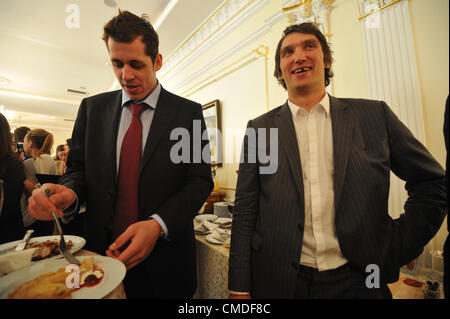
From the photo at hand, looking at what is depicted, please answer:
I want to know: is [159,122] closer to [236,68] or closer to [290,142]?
[290,142]

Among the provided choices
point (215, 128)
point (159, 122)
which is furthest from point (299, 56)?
point (215, 128)

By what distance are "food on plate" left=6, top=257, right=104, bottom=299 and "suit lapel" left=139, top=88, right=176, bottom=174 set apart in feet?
1.27

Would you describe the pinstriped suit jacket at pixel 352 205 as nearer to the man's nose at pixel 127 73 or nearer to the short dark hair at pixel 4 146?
the man's nose at pixel 127 73

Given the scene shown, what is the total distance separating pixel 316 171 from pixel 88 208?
1007 millimetres

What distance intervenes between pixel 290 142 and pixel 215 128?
2468 mm

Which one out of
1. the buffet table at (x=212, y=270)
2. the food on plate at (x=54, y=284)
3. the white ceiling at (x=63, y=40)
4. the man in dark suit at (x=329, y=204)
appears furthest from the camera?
the white ceiling at (x=63, y=40)

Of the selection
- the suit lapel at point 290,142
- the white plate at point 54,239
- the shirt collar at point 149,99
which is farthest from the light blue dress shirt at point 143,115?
the suit lapel at point 290,142

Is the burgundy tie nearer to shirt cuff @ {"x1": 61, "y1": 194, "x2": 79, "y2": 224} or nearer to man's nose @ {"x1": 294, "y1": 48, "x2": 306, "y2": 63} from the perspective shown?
shirt cuff @ {"x1": 61, "y1": 194, "x2": 79, "y2": 224}

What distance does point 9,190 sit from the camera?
0.63 metres

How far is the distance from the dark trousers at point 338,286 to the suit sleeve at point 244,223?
0.75 feet

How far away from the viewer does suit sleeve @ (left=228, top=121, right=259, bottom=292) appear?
2.76 feet

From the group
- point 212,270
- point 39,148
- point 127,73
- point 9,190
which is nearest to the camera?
point 9,190

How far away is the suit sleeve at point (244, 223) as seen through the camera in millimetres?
841

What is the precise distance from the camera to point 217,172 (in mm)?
3273
